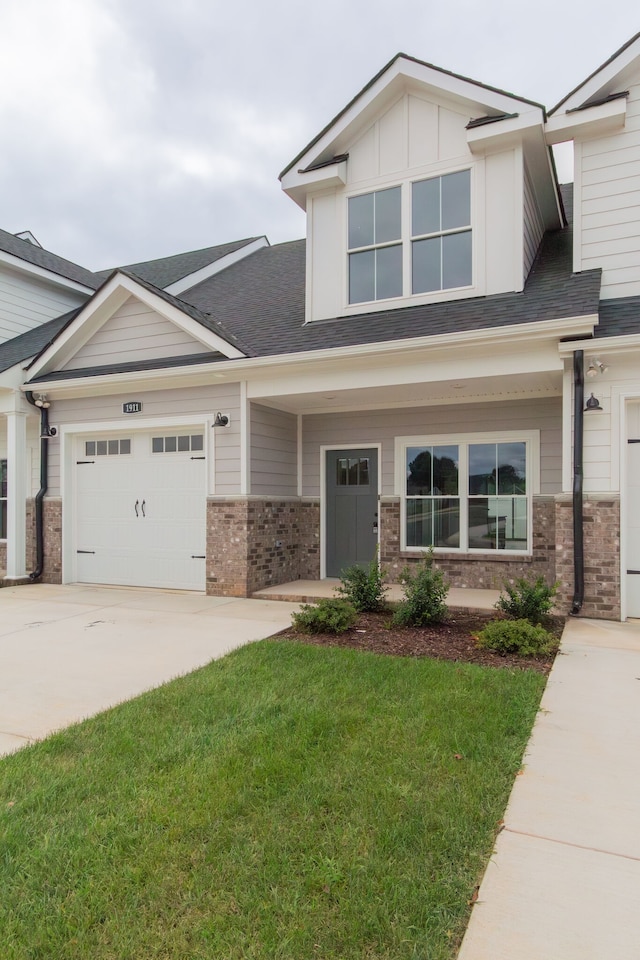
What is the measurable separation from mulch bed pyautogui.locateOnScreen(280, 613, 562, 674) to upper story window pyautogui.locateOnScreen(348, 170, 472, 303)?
4.43 metres

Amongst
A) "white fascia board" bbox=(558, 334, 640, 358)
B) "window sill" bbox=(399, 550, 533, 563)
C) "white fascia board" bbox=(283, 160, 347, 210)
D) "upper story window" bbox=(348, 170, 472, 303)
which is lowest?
"window sill" bbox=(399, 550, 533, 563)

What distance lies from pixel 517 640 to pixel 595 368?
3.09 metres

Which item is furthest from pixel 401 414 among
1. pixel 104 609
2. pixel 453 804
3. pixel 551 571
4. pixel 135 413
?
pixel 453 804

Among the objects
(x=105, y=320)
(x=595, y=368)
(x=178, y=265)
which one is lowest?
(x=595, y=368)

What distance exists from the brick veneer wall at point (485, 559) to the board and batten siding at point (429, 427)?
11.8 inches

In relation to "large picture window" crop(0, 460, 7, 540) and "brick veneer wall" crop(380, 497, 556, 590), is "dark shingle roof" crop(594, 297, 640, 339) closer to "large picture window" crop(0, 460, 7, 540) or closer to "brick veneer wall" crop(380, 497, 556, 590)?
"brick veneer wall" crop(380, 497, 556, 590)

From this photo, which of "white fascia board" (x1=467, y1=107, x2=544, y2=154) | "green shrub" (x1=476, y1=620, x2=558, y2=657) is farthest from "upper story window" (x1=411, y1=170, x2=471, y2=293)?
"green shrub" (x1=476, y1=620, x2=558, y2=657)

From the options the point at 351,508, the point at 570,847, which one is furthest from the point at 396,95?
the point at 570,847

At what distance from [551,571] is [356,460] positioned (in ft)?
10.7

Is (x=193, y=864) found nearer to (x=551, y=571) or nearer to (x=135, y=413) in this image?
(x=551, y=571)

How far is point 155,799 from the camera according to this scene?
9.11 ft

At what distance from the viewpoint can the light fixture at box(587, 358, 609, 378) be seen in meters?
6.41

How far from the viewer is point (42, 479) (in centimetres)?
975

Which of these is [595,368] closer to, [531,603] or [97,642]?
[531,603]
